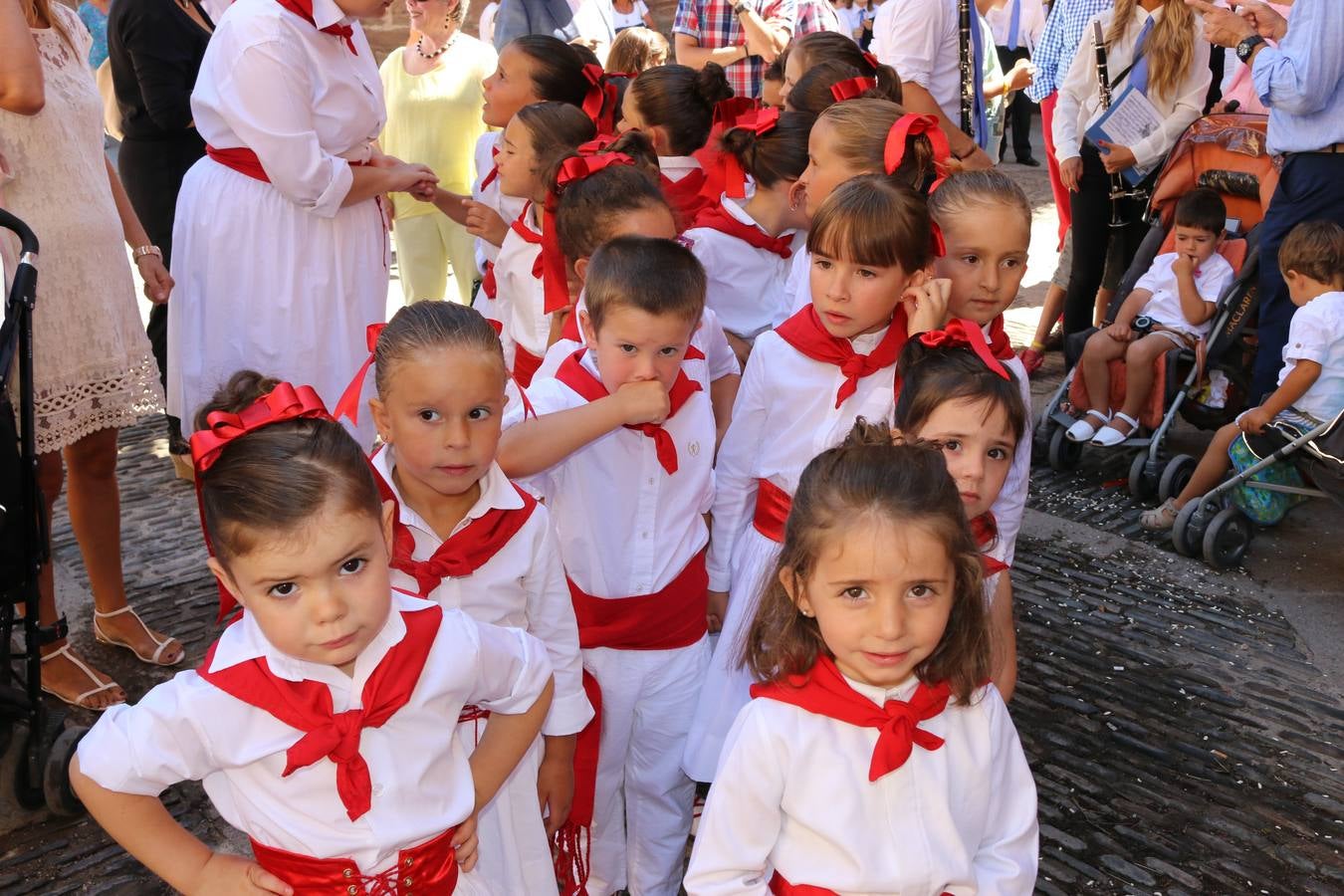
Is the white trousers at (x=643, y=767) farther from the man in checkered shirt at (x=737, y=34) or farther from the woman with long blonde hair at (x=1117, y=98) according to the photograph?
the man in checkered shirt at (x=737, y=34)

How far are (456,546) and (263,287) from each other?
1.90 metres

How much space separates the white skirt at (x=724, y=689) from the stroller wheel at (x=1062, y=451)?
10.4 feet

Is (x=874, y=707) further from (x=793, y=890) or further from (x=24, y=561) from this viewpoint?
(x=24, y=561)

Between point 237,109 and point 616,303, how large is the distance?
160 cm

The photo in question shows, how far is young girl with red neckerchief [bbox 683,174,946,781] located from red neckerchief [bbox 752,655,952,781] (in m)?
0.77

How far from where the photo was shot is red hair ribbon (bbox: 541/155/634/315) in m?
3.23

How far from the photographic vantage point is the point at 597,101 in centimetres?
440

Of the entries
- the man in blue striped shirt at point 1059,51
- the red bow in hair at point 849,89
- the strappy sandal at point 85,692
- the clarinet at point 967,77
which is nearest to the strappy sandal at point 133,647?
the strappy sandal at point 85,692

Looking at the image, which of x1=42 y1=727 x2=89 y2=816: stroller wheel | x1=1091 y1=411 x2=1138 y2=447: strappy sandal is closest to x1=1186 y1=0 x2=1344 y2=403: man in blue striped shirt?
x1=1091 y1=411 x2=1138 y2=447: strappy sandal

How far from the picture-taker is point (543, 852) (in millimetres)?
2361

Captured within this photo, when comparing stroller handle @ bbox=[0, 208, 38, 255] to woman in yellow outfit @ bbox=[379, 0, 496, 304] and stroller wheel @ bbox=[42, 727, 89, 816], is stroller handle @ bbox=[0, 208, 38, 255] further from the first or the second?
woman in yellow outfit @ bbox=[379, 0, 496, 304]

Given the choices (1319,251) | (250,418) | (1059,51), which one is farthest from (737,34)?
(250,418)

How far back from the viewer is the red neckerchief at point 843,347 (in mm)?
2770

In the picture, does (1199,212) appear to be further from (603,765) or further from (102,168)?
(102,168)
